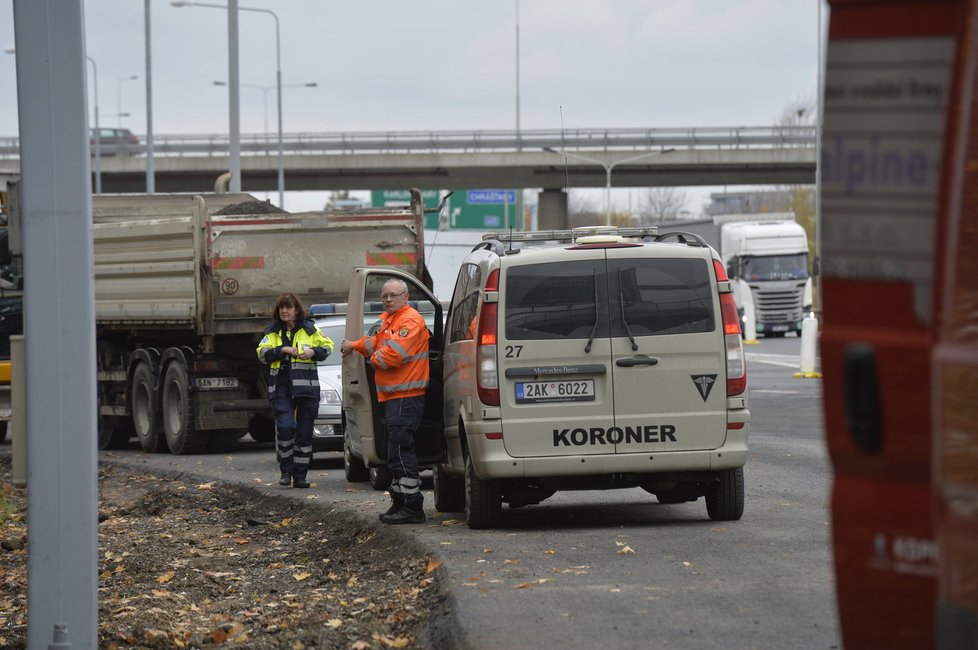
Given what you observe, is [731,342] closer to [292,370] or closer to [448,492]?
[448,492]

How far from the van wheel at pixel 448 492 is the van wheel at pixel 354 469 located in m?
2.49

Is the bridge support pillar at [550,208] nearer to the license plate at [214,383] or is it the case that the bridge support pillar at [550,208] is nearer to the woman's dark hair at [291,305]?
the license plate at [214,383]

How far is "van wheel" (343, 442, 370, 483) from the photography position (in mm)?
14195

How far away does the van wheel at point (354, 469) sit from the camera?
14195 millimetres

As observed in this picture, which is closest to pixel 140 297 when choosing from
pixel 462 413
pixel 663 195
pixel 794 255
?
pixel 462 413

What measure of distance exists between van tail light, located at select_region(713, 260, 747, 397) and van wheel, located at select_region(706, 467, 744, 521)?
2.06 ft

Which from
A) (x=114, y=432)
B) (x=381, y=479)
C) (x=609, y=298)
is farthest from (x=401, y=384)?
(x=114, y=432)

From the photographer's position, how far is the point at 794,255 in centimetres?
5066

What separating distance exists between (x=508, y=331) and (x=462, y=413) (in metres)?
0.73

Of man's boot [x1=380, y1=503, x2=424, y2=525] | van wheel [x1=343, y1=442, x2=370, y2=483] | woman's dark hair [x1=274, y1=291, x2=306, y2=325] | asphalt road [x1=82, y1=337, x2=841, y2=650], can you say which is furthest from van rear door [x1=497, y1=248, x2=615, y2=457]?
woman's dark hair [x1=274, y1=291, x2=306, y2=325]

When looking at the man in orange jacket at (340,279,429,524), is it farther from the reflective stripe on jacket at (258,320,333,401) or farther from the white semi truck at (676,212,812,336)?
the white semi truck at (676,212,812,336)

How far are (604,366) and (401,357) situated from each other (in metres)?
1.43

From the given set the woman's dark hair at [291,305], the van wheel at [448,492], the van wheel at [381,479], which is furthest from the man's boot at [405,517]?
the woman's dark hair at [291,305]

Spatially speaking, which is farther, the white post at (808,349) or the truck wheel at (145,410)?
the white post at (808,349)
